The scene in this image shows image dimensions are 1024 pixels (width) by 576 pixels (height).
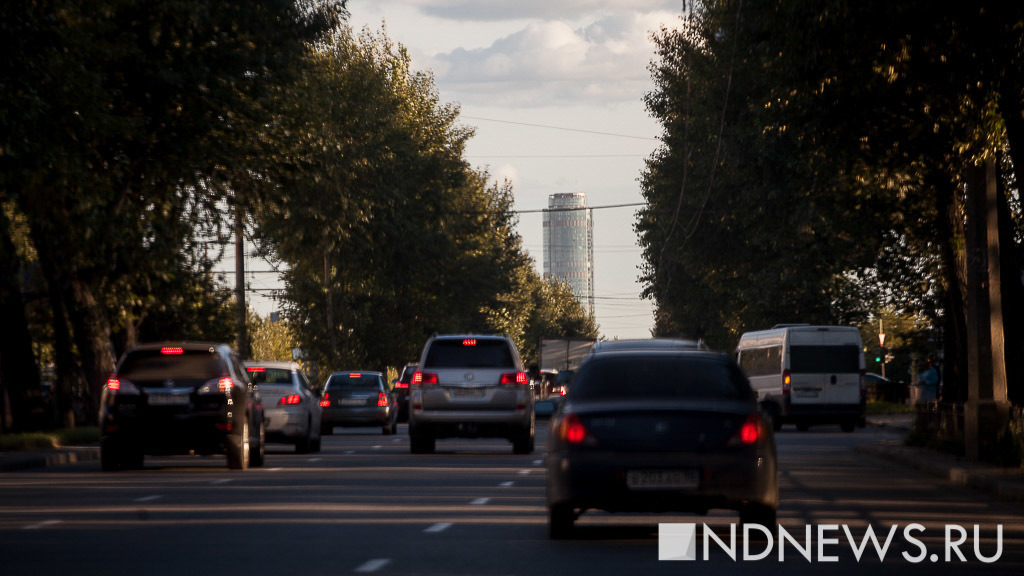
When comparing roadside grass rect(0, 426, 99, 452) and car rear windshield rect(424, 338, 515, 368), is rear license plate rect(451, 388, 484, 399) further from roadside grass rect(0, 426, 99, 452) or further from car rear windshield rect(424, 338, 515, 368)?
roadside grass rect(0, 426, 99, 452)

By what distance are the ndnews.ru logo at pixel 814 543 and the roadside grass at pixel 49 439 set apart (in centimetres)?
1811

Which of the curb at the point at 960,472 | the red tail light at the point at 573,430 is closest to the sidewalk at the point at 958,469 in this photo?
the curb at the point at 960,472

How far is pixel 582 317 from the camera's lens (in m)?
194

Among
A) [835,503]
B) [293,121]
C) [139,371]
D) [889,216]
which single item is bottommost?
[835,503]

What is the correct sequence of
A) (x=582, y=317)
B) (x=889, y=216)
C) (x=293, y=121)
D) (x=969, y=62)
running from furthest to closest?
(x=582, y=317) → (x=293, y=121) → (x=889, y=216) → (x=969, y=62)

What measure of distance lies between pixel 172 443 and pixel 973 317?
37.4 feet

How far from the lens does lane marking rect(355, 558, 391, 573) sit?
11852 millimetres

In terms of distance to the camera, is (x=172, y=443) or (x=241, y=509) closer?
(x=241, y=509)

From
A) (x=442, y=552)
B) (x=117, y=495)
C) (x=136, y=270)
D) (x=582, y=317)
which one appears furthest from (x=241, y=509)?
(x=582, y=317)

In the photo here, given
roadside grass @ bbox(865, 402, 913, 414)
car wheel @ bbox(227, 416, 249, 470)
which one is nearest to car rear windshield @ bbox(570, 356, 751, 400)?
car wheel @ bbox(227, 416, 249, 470)

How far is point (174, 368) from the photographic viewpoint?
24.5 metres

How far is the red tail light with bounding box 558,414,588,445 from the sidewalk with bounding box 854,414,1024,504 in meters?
7.19

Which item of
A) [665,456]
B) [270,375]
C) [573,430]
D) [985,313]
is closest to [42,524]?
[573,430]

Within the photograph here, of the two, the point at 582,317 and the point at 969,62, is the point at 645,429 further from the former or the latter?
the point at 582,317
